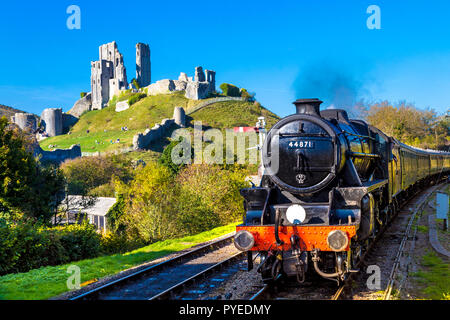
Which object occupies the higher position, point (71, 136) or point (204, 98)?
point (204, 98)

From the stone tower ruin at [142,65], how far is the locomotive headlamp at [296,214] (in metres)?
138

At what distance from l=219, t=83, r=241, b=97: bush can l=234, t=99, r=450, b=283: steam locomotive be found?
121258mm

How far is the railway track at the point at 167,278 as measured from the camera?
8109mm

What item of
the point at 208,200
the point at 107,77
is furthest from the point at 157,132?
the point at 208,200

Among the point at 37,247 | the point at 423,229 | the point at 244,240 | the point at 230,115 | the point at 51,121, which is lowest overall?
the point at 37,247

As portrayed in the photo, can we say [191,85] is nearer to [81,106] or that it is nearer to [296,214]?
[81,106]

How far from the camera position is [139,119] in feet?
362

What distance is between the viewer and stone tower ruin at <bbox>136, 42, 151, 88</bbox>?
461 feet

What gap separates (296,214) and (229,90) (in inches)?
4879

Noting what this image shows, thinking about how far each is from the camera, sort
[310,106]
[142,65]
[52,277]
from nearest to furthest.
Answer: [310,106]
[52,277]
[142,65]

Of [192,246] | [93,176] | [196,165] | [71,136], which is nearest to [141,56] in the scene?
[71,136]
